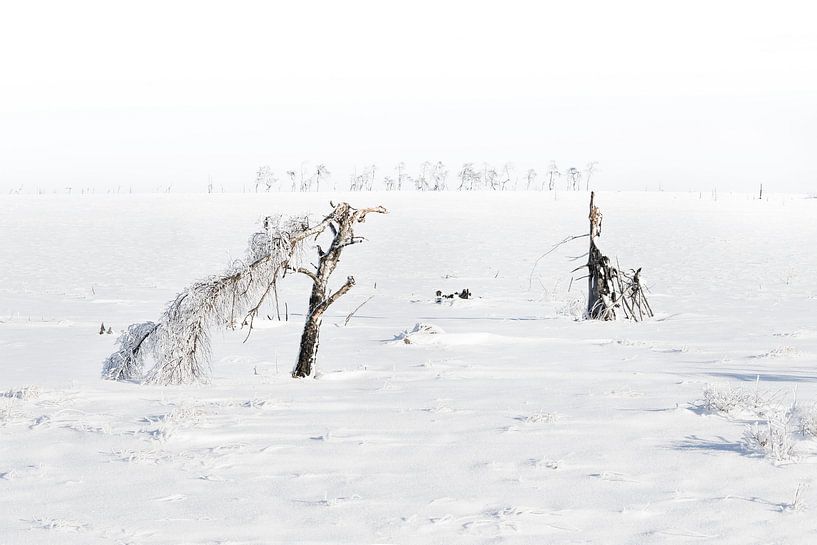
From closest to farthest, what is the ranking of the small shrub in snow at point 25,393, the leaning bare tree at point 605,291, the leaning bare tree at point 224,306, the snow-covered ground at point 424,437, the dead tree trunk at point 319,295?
the snow-covered ground at point 424,437
the small shrub in snow at point 25,393
the leaning bare tree at point 224,306
the dead tree trunk at point 319,295
the leaning bare tree at point 605,291

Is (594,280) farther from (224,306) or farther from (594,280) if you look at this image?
(224,306)

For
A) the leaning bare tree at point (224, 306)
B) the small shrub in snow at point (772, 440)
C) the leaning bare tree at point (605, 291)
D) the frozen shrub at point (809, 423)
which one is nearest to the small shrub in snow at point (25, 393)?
the leaning bare tree at point (224, 306)

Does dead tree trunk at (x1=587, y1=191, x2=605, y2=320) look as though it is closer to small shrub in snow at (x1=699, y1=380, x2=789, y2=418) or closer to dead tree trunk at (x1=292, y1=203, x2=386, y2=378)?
dead tree trunk at (x1=292, y1=203, x2=386, y2=378)

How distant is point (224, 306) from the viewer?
750 cm

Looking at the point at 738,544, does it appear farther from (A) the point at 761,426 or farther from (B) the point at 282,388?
(B) the point at 282,388

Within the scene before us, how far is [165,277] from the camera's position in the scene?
2531 cm

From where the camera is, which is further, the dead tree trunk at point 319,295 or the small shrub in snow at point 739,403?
the dead tree trunk at point 319,295

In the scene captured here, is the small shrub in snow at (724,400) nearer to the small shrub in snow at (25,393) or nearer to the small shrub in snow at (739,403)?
the small shrub in snow at (739,403)

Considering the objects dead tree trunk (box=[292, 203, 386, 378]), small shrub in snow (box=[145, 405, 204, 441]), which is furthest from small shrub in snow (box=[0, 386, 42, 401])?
dead tree trunk (box=[292, 203, 386, 378])

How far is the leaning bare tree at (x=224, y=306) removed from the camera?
23.9ft

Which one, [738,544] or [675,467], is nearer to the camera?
[738,544]

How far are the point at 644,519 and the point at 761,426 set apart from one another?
1603mm

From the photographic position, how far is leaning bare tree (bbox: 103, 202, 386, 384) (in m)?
7.27

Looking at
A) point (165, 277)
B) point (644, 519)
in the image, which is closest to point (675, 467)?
point (644, 519)
